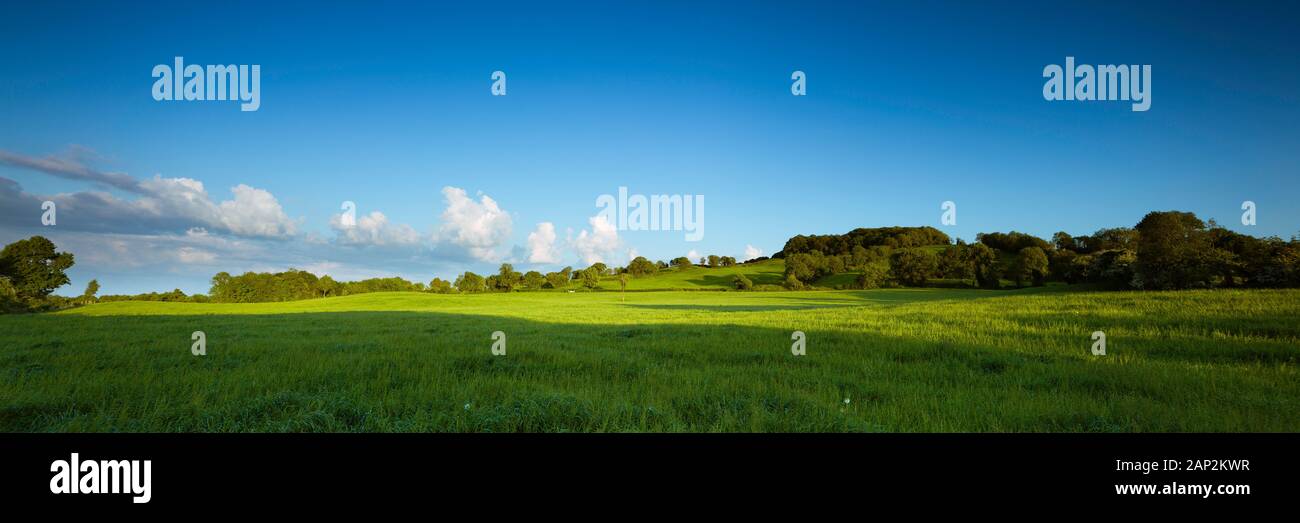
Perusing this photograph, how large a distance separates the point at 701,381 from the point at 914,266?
10007 centimetres

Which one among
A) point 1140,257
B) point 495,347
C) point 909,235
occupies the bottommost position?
point 495,347

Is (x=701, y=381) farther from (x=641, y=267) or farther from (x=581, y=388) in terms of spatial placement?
(x=641, y=267)

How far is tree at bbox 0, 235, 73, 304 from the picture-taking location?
43.5 meters

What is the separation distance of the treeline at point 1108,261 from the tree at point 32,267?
9533 centimetres

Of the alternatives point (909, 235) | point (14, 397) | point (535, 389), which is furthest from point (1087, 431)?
point (909, 235)

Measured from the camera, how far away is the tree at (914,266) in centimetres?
9112

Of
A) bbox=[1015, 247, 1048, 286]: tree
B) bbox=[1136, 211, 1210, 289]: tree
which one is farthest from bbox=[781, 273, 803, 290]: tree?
bbox=[1136, 211, 1210, 289]: tree

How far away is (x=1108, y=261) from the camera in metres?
45.4

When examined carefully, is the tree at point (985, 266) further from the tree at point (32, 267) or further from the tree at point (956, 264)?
the tree at point (32, 267)

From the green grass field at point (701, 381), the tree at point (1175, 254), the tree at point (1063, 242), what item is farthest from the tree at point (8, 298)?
the tree at point (1063, 242)

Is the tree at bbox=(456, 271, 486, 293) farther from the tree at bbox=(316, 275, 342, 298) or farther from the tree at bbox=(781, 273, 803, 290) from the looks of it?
the tree at bbox=(781, 273, 803, 290)
